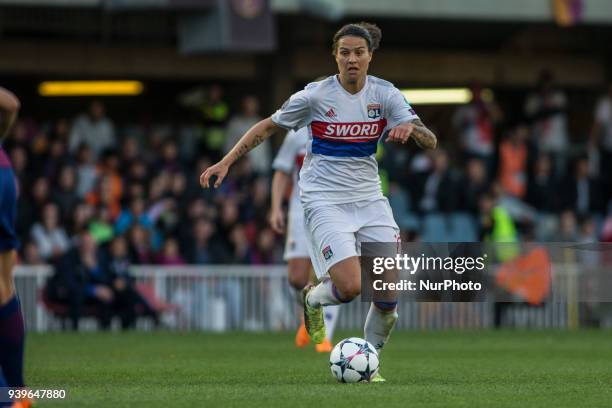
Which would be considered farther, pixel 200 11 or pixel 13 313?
pixel 200 11

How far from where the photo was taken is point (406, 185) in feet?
79.8

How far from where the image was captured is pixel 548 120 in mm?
26891

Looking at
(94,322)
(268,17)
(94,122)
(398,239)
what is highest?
(268,17)

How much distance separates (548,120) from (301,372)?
633 inches

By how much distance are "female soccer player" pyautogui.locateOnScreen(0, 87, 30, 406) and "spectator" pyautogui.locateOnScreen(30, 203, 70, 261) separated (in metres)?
13.4

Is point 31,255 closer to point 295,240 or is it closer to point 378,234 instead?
point 295,240

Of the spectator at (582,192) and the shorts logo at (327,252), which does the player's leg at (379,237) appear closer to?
the shorts logo at (327,252)

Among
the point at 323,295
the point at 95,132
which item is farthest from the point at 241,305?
the point at 323,295

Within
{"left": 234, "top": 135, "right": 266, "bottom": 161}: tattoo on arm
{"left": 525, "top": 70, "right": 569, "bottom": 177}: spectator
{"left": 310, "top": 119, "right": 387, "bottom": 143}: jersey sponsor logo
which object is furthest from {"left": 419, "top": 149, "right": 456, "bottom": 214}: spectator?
{"left": 234, "top": 135, "right": 266, "bottom": 161}: tattoo on arm

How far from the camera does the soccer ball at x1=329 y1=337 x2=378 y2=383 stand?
10117 mm

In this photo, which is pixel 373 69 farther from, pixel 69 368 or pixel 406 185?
pixel 69 368

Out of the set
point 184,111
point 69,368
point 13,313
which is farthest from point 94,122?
point 13,313

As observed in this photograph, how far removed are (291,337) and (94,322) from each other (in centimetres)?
377

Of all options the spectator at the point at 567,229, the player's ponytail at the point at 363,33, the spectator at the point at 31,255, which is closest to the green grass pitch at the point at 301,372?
the player's ponytail at the point at 363,33
